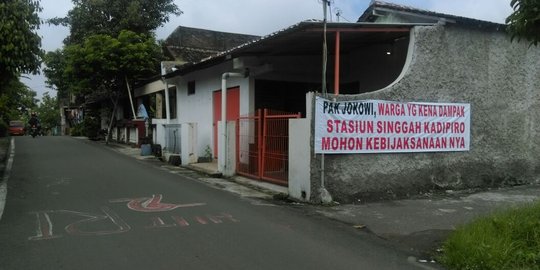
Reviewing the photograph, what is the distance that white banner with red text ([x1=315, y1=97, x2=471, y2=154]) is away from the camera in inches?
375

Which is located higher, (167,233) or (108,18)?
(108,18)

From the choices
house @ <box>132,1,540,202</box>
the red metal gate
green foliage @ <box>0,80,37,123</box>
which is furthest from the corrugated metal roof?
green foliage @ <box>0,80,37,123</box>

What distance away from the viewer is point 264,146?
474 inches

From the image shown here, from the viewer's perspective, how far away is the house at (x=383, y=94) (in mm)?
9766

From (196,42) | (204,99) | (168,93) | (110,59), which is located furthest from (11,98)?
(204,99)

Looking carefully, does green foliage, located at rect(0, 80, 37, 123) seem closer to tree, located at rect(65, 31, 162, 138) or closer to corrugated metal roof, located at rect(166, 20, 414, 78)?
tree, located at rect(65, 31, 162, 138)

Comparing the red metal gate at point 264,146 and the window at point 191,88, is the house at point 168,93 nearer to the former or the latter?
the window at point 191,88

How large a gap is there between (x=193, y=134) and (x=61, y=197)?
22.5 ft

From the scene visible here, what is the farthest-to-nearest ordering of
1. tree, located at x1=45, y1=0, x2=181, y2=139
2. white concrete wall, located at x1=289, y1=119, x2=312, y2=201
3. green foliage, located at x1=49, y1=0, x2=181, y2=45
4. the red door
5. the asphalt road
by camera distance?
1. green foliage, located at x1=49, y1=0, x2=181, y2=45
2. tree, located at x1=45, y1=0, x2=181, y2=139
3. the red door
4. white concrete wall, located at x1=289, y1=119, x2=312, y2=201
5. the asphalt road

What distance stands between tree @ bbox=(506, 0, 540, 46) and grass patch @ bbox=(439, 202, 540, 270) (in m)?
2.25

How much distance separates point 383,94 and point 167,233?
5415 mm

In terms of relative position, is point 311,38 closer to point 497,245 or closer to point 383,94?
point 383,94

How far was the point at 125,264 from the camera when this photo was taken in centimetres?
545

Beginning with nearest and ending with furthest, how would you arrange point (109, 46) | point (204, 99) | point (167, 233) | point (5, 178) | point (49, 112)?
point (167, 233), point (5, 178), point (204, 99), point (109, 46), point (49, 112)
